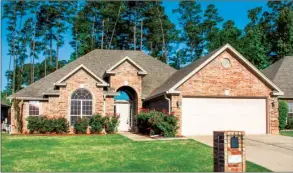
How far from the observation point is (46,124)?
2255cm

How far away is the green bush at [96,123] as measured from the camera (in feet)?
75.4

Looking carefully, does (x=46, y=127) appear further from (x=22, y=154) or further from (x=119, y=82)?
(x=22, y=154)

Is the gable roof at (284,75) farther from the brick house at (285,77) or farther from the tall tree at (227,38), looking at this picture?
the tall tree at (227,38)

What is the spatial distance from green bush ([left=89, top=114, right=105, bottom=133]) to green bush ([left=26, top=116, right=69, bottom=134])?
1.58 m

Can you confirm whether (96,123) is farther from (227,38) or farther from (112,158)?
(227,38)

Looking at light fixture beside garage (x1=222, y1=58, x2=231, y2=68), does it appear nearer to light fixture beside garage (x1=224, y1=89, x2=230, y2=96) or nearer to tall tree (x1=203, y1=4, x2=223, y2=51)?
light fixture beside garage (x1=224, y1=89, x2=230, y2=96)

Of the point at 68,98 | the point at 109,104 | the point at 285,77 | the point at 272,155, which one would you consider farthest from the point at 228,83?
the point at 285,77

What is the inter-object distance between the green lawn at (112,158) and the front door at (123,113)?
1226cm

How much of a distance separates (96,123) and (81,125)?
92 centimetres

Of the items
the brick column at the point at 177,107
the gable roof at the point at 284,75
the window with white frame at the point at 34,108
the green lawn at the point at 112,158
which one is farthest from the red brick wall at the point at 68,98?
the gable roof at the point at 284,75

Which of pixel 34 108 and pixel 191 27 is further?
pixel 191 27

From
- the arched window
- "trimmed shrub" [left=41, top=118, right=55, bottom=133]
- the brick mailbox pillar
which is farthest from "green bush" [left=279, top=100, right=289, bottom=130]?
the brick mailbox pillar

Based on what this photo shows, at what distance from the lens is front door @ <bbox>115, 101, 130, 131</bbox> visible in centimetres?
2712

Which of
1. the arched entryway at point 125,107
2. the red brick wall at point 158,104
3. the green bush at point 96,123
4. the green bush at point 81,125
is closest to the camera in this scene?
the red brick wall at point 158,104
